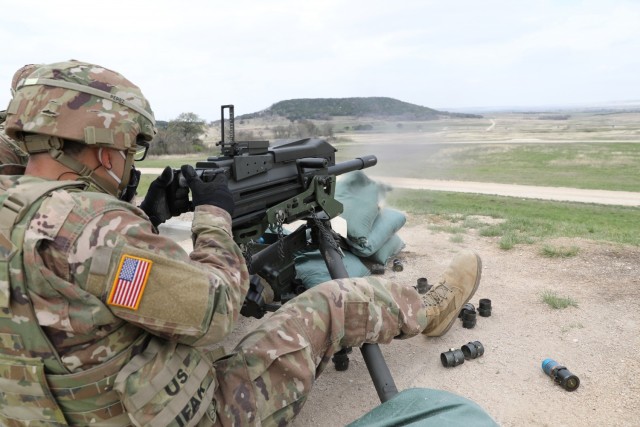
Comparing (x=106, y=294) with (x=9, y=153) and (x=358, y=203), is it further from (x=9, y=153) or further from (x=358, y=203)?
(x=358, y=203)

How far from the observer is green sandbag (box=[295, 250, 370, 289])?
181 inches

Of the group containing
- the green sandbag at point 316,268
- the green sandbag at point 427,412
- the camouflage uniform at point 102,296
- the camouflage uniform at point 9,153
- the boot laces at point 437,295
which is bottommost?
the green sandbag at point 316,268

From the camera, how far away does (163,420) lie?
182 centimetres

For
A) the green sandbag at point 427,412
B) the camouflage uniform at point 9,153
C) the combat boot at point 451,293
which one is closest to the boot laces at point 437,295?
the combat boot at point 451,293

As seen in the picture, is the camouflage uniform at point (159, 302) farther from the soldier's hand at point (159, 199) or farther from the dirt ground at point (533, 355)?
the dirt ground at point (533, 355)

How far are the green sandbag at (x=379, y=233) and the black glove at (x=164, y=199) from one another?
2683mm

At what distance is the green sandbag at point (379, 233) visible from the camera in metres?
5.26

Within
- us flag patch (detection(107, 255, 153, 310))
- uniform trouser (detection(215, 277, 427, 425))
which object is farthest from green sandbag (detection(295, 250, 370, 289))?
us flag patch (detection(107, 255, 153, 310))

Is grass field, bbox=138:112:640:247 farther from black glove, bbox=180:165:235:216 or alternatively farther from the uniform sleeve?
the uniform sleeve

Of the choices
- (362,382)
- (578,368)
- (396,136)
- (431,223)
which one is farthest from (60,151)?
(396,136)

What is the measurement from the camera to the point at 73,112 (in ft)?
6.04

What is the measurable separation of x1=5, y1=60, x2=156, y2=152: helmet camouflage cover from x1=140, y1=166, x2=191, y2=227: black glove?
0.80m

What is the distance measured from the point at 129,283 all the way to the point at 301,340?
0.96 meters

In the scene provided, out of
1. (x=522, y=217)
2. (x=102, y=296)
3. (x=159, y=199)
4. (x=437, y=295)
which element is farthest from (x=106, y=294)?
(x=522, y=217)
